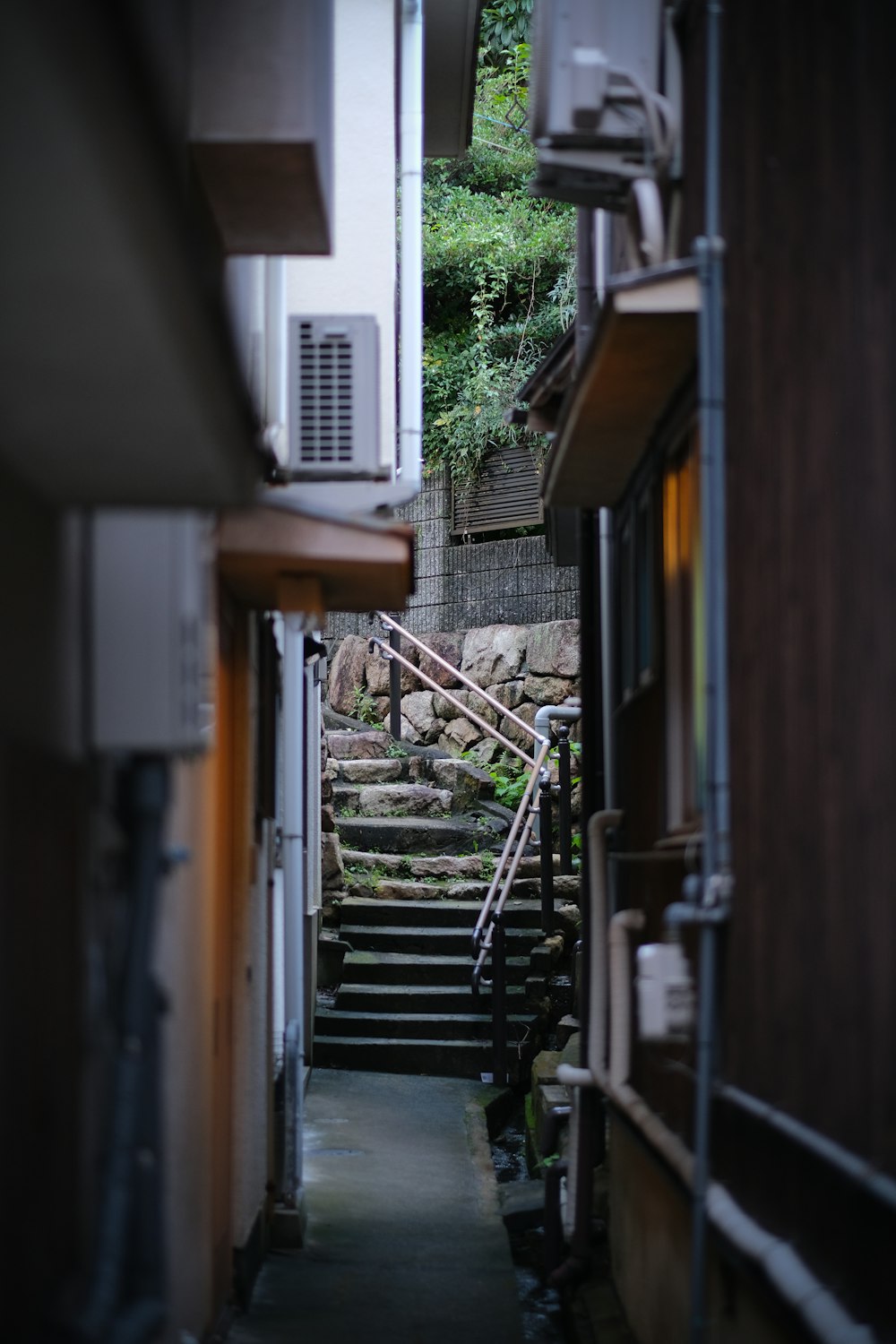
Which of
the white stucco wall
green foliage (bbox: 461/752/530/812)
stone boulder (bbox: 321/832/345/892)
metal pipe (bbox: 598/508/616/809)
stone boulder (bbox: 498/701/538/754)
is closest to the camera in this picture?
metal pipe (bbox: 598/508/616/809)

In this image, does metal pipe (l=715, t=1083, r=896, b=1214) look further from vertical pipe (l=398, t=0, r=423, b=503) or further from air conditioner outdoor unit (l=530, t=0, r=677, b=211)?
vertical pipe (l=398, t=0, r=423, b=503)

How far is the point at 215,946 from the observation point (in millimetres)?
6883

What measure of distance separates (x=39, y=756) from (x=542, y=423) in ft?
19.8

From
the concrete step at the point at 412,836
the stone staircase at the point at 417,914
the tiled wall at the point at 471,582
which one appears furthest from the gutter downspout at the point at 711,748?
the tiled wall at the point at 471,582

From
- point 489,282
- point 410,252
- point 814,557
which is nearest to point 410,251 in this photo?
point 410,252

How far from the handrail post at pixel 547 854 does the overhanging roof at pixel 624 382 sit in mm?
6331

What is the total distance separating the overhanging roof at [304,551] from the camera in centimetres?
686

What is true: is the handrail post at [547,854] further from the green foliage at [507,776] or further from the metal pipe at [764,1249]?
the metal pipe at [764,1249]

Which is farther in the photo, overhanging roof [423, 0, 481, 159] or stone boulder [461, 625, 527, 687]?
stone boulder [461, 625, 527, 687]

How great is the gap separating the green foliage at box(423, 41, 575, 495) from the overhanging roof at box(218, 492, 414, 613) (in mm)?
15699

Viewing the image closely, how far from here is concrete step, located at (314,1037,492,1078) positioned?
13961mm

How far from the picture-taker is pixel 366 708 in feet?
73.6

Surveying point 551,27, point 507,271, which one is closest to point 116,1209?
point 551,27

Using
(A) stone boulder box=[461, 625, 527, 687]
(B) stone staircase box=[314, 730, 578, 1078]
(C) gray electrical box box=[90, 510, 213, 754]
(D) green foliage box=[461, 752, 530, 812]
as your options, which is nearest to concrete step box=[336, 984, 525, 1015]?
(B) stone staircase box=[314, 730, 578, 1078]
